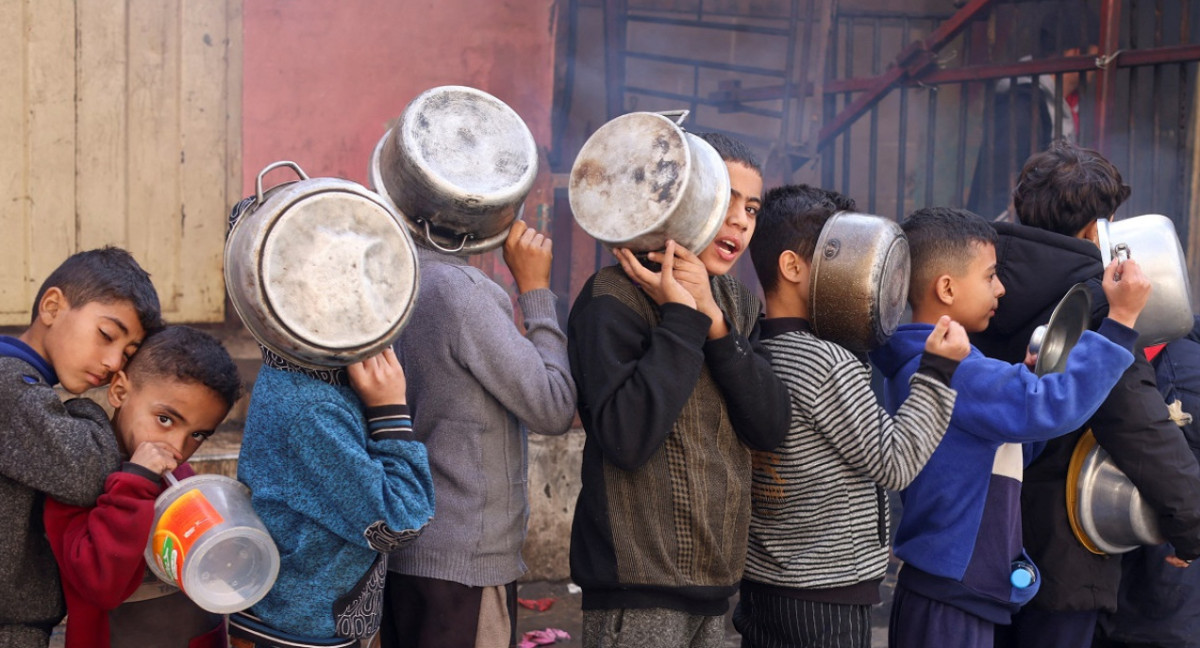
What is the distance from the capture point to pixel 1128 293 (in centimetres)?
272

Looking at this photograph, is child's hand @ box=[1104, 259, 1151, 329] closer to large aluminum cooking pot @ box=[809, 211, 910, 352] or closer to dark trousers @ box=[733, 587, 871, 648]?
large aluminum cooking pot @ box=[809, 211, 910, 352]

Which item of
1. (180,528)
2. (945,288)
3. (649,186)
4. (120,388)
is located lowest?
(180,528)

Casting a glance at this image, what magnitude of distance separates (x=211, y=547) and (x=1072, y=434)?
2.20m

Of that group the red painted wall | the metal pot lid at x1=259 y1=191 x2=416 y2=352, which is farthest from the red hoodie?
the red painted wall

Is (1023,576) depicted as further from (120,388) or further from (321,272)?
(120,388)

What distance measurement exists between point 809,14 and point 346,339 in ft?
14.4

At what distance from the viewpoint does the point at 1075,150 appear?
3168 mm

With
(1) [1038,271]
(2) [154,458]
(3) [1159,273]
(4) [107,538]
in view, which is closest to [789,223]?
(1) [1038,271]

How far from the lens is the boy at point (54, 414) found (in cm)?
217

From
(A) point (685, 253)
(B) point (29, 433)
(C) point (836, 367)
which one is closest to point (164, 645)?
(B) point (29, 433)

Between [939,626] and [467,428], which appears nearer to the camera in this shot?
[467,428]

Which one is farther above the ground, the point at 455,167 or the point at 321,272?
the point at 455,167

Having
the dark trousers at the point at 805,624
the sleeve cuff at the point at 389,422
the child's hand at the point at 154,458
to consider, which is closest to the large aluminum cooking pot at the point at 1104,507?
the dark trousers at the point at 805,624

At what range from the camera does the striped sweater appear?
2549 mm
